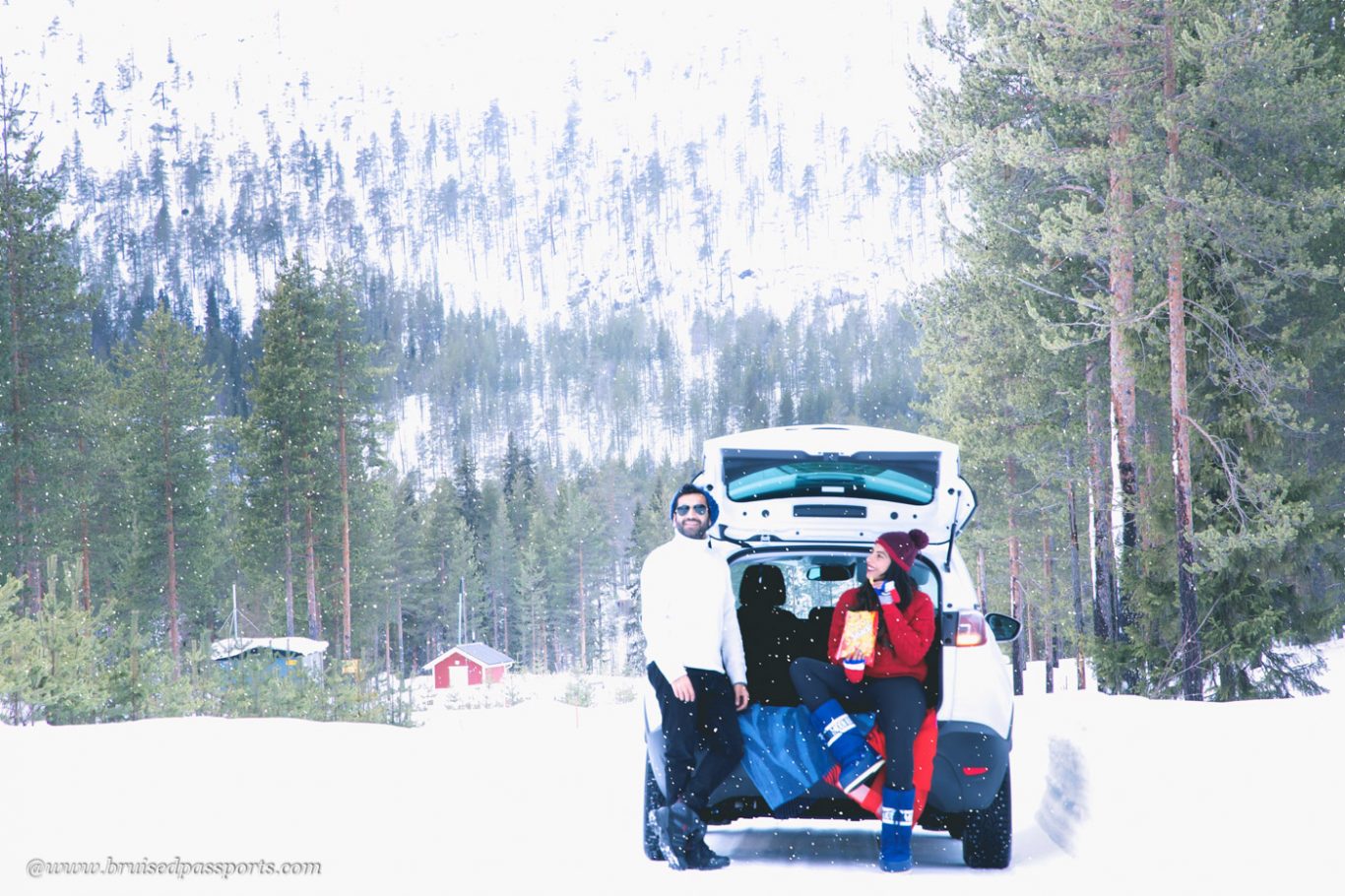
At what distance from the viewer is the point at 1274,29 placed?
1686 centimetres

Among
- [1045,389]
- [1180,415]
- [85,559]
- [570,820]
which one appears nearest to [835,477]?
[570,820]

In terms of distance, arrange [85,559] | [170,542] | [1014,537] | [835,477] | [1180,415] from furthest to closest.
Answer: [170,542]
[85,559]
[1014,537]
[1180,415]
[835,477]

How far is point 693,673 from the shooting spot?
6.41m

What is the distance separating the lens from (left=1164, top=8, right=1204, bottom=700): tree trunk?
16.3 metres

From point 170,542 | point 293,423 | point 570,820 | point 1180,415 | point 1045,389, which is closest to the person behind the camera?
point 570,820

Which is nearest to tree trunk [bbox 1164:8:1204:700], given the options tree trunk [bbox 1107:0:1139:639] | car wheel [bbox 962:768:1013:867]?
tree trunk [bbox 1107:0:1139:639]

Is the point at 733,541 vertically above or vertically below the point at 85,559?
below

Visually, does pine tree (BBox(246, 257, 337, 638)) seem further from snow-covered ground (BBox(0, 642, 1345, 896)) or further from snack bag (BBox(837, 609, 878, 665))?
snack bag (BBox(837, 609, 878, 665))

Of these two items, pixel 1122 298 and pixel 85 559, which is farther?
pixel 85 559

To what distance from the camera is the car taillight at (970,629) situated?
20.9 ft

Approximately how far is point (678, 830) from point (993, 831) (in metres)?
1.63

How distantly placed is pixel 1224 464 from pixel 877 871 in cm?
1194

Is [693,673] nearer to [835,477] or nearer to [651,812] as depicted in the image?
[651,812]

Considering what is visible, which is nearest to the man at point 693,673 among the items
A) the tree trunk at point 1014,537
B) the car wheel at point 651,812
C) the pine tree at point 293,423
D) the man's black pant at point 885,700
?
the car wheel at point 651,812
